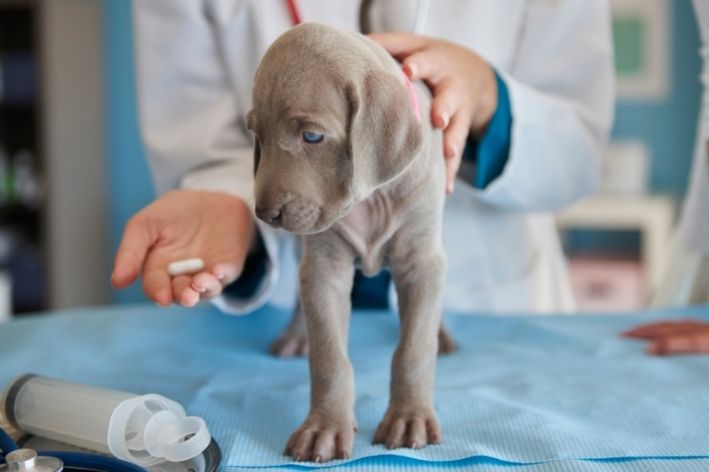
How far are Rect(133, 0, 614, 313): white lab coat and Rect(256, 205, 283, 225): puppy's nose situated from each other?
441 millimetres

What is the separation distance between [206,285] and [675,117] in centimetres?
296

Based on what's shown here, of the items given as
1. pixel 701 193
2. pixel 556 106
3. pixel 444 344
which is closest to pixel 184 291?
pixel 444 344

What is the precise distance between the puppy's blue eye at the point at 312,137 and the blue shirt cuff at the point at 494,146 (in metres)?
0.39

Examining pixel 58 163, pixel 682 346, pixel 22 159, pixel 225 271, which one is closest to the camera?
pixel 225 271

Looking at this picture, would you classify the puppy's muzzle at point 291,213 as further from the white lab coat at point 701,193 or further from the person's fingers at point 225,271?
the white lab coat at point 701,193

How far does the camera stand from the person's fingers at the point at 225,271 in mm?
807

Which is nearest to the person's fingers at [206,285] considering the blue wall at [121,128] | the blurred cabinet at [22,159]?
the blue wall at [121,128]

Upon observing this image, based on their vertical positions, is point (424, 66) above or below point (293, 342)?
above

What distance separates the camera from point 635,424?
72cm

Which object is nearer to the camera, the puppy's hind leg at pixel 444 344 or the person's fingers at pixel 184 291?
the person's fingers at pixel 184 291

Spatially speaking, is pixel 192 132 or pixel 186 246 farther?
pixel 192 132

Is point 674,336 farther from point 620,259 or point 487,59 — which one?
point 620,259

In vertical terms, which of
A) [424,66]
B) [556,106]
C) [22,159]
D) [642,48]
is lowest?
[22,159]

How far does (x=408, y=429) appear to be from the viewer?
0.67 meters
